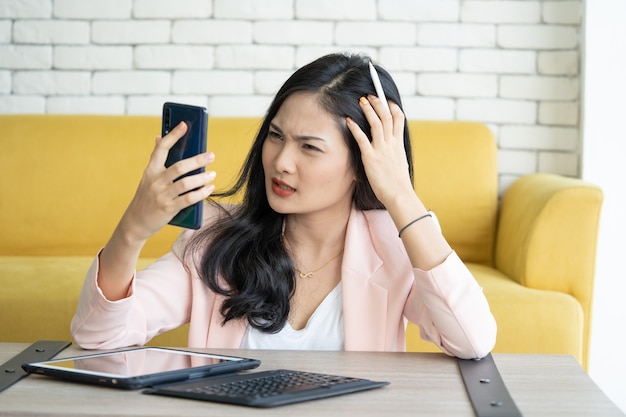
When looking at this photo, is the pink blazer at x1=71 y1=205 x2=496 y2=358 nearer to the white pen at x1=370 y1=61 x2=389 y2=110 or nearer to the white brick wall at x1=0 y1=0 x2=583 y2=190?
the white pen at x1=370 y1=61 x2=389 y2=110

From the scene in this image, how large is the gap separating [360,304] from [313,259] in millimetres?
199

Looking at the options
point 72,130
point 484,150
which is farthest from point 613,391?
point 72,130

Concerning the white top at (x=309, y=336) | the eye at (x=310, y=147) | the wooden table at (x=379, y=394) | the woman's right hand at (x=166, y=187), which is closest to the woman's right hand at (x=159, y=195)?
the woman's right hand at (x=166, y=187)

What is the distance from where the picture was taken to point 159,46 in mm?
3404

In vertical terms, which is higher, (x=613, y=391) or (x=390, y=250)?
(x=390, y=250)

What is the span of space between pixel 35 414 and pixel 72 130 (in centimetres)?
243

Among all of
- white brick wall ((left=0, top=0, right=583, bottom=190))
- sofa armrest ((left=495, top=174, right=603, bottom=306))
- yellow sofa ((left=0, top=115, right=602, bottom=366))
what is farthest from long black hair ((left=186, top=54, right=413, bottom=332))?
white brick wall ((left=0, top=0, right=583, bottom=190))

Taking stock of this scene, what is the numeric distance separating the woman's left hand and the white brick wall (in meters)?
1.78

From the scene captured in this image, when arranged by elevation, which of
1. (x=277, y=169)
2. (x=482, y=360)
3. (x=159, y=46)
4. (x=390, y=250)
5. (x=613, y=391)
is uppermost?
(x=159, y=46)

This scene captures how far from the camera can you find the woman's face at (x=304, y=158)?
1641 mm

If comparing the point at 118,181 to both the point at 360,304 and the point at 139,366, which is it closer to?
the point at 360,304

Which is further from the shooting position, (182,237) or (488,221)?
(488,221)

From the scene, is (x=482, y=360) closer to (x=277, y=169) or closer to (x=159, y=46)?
(x=277, y=169)

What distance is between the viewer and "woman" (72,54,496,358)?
139 cm
